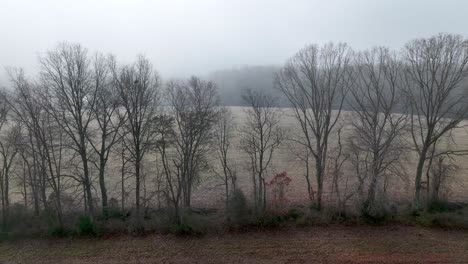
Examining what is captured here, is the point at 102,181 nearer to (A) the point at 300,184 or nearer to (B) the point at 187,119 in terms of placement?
(B) the point at 187,119

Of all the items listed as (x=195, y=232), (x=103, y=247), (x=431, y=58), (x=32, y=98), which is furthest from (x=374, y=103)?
(x=32, y=98)

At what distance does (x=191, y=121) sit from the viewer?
80.7 ft

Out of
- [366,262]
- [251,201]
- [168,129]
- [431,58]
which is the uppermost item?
[431,58]

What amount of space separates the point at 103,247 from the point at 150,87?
11.0 m

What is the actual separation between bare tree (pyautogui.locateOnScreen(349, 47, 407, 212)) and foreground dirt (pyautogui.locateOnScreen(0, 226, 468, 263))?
16.3 ft

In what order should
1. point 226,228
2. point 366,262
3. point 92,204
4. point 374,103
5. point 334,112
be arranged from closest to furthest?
1. point 366,262
2. point 226,228
3. point 92,204
4. point 374,103
5. point 334,112

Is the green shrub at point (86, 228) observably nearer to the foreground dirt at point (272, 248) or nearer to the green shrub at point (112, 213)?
the foreground dirt at point (272, 248)

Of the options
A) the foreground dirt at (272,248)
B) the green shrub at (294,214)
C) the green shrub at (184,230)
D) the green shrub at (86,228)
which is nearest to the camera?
the foreground dirt at (272,248)

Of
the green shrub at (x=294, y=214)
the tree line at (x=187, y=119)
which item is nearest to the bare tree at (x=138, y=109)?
the tree line at (x=187, y=119)

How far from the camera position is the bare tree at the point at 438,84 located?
74.5ft

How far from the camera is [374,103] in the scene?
26.2 metres

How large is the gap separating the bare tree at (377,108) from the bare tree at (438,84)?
1202 mm

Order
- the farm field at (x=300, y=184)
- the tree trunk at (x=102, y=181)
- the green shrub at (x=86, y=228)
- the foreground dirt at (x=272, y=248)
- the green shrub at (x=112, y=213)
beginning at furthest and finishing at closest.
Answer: the farm field at (x=300, y=184) → the tree trunk at (x=102, y=181) → the green shrub at (x=112, y=213) → the green shrub at (x=86, y=228) → the foreground dirt at (x=272, y=248)

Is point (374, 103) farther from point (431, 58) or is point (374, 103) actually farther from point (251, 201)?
point (251, 201)
